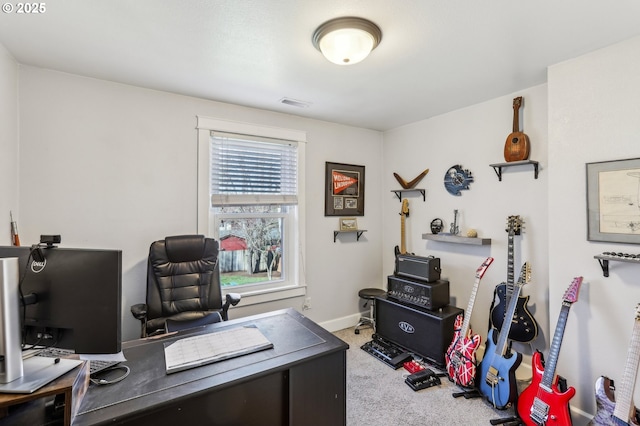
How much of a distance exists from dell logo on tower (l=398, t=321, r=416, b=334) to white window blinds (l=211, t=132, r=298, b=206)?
65.9 inches

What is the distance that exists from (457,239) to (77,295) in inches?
113

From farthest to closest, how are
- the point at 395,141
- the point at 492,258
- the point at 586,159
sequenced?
the point at 395,141 < the point at 492,258 < the point at 586,159

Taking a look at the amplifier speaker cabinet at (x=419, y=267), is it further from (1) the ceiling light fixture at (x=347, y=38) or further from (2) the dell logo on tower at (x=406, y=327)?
(1) the ceiling light fixture at (x=347, y=38)

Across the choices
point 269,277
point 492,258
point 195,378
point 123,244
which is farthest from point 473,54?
point 123,244

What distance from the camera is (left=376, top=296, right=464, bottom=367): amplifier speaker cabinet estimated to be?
8.56ft

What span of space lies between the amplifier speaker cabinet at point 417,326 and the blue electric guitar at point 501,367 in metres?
0.40

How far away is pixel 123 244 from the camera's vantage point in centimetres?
244

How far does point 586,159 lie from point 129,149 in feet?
11.1

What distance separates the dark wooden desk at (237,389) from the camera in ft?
3.27

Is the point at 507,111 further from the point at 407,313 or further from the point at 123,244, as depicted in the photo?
the point at 123,244

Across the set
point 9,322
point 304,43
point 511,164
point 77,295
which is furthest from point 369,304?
point 9,322

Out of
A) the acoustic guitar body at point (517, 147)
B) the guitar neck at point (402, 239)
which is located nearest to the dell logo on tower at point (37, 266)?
the acoustic guitar body at point (517, 147)

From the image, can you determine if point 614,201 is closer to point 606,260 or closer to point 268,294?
point 606,260

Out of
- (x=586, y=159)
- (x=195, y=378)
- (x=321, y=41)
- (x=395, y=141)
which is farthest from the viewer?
(x=395, y=141)
